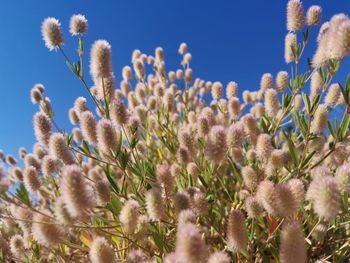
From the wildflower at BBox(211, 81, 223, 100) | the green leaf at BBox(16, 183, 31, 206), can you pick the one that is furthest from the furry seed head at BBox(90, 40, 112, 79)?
the wildflower at BBox(211, 81, 223, 100)

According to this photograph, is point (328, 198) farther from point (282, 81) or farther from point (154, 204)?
point (282, 81)

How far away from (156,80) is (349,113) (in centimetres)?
312

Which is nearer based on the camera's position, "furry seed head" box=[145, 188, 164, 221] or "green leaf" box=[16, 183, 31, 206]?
"furry seed head" box=[145, 188, 164, 221]

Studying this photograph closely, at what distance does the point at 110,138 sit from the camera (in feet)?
5.88

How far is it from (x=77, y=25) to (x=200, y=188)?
1.24 meters

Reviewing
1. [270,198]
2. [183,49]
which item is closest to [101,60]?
[270,198]

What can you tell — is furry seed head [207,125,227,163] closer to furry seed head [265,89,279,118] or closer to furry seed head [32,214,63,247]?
furry seed head [32,214,63,247]

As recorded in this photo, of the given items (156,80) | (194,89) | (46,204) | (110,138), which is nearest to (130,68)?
(156,80)

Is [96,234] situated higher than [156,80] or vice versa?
[156,80]

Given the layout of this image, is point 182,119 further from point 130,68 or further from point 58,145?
point 58,145

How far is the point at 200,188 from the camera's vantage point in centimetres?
221

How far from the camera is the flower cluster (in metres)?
1.34

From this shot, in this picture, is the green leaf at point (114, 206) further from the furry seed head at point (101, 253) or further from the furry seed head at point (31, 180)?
the furry seed head at point (31, 180)

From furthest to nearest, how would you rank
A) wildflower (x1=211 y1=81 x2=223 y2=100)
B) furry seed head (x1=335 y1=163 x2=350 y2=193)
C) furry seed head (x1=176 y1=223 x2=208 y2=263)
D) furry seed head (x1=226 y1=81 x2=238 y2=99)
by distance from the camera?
wildflower (x1=211 y1=81 x2=223 y2=100) → furry seed head (x1=226 y1=81 x2=238 y2=99) → furry seed head (x1=335 y1=163 x2=350 y2=193) → furry seed head (x1=176 y1=223 x2=208 y2=263)
